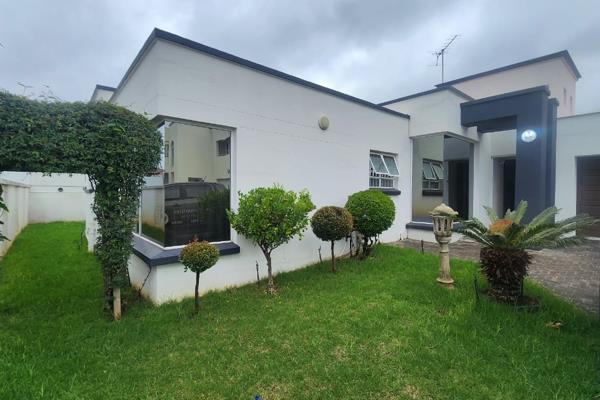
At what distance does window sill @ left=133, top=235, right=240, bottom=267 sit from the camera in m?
4.88

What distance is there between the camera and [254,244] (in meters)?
6.02

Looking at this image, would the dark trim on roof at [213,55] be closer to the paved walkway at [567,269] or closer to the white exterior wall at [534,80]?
the paved walkway at [567,269]

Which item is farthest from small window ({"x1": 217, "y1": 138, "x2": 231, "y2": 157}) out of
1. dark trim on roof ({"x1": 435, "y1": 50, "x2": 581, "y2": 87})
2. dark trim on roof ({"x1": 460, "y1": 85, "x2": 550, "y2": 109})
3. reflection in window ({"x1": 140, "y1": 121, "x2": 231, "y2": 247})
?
dark trim on roof ({"x1": 435, "y1": 50, "x2": 581, "y2": 87})

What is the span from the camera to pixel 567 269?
21.9ft

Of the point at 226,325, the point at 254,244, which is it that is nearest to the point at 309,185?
the point at 254,244

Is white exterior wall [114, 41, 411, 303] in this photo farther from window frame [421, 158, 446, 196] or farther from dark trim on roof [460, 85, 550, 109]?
dark trim on roof [460, 85, 550, 109]

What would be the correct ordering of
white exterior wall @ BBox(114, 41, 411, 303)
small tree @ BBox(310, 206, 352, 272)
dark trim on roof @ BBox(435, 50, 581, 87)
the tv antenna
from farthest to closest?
dark trim on roof @ BBox(435, 50, 581, 87)
the tv antenna
small tree @ BBox(310, 206, 352, 272)
white exterior wall @ BBox(114, 41, 411, 303)

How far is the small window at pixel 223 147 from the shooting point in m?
5.71

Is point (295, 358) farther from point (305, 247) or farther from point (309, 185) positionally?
point (309, 185)

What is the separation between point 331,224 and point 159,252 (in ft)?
10.9

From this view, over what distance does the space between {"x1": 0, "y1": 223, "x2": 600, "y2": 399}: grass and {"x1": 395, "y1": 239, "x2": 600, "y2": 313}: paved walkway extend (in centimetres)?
58

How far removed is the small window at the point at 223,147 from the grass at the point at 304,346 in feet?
8.57

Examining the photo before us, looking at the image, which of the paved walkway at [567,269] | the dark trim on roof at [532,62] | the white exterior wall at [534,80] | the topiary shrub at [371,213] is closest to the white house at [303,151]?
the topiary shrub at [371,213]

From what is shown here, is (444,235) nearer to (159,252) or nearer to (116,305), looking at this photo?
(159,252)
